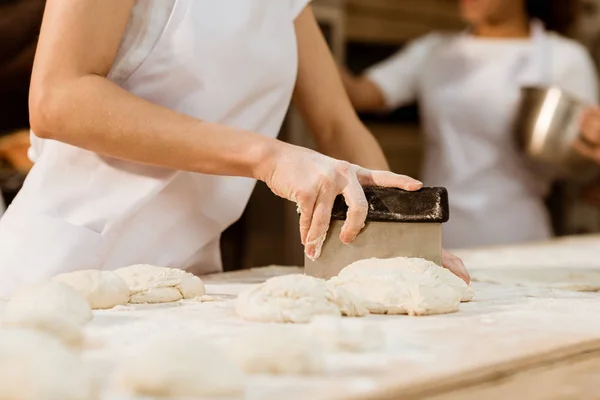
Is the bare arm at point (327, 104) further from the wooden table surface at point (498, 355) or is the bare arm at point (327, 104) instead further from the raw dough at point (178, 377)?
the raw dough at point (178, 377)

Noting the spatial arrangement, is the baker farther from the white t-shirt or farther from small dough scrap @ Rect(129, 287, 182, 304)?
the white t-shirt

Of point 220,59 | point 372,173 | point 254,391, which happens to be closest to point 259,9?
point 220,59

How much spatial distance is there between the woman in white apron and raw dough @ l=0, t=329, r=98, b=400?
2.38 m

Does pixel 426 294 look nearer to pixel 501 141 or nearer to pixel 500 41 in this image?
pixel 501 141

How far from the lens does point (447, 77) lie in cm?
293

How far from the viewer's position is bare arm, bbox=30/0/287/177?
1167 mm

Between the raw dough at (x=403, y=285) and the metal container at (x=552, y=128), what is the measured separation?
5.24 ft

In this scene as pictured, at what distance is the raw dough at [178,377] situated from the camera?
61 centimetres

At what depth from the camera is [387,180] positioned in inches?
45.7

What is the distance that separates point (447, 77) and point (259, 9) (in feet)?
5.49

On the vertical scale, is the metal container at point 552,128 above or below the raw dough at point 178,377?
below

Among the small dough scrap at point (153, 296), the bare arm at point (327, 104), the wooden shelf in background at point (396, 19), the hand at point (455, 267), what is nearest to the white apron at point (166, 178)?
the bare arm at point (327, 104)

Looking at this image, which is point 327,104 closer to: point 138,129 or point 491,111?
point 138,129

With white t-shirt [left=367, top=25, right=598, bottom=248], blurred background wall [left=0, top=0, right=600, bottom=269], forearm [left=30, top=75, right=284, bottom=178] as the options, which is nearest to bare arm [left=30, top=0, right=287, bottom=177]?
forearm [left=30, top=75, right=284, bottom=178]
